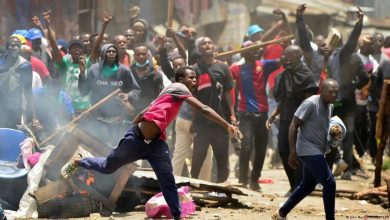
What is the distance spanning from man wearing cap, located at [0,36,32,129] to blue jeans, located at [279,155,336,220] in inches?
130

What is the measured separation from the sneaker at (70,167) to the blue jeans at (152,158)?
52 cm

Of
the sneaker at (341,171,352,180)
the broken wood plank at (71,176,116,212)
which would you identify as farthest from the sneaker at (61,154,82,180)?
the sneaker at (341,171,352,180)

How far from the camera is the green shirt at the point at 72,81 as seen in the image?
12.9 metres

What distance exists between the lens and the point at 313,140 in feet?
33.5

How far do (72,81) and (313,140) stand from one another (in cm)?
392

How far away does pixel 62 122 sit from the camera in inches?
504

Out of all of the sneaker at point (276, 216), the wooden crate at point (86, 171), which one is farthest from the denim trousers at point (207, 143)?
the sneaker at point (276, 216)

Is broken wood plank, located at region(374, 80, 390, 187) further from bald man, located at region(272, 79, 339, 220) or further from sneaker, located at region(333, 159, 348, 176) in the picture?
bald man, located at region(272, 79, 339, 220)

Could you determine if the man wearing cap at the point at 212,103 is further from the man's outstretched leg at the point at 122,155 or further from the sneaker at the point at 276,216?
the man's outstretched leg at the point at 122,155

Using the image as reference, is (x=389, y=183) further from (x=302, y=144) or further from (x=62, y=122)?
(x=62, y=122)

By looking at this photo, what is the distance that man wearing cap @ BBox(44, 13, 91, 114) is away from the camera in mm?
12922

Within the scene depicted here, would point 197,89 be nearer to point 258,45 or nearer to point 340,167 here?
point 258,45

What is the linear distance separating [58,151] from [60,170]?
24cm

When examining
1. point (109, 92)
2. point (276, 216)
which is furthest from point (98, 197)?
point (276, 216)
